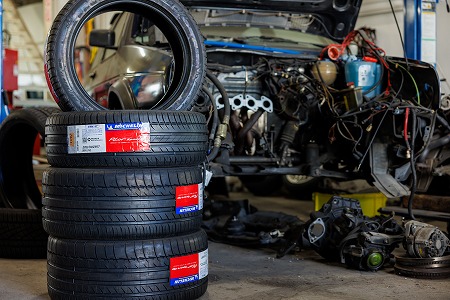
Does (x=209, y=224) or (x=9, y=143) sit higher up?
(x=9, y=143)

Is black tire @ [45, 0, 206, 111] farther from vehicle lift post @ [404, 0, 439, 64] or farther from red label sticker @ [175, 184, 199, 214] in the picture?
vehicle lift post @ [404, 0, 439, 64]

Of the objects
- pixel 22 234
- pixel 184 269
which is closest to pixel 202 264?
pixel 184 269

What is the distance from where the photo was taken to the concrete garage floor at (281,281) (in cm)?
304

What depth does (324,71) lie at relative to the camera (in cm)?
438

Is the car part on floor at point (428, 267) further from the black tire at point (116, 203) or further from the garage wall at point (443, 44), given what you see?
the garage wall at point (443, 44)

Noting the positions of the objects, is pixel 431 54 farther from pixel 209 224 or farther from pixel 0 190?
pixel 0 190

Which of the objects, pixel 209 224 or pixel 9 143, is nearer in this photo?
pixel 9 143

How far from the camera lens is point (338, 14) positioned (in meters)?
5.29

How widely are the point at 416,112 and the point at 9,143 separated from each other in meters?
2.81

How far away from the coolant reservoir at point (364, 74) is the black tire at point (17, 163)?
2.06m

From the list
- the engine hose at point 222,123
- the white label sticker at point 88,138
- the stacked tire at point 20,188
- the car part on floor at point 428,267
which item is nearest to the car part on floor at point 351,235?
the car part on floor at point 428,267

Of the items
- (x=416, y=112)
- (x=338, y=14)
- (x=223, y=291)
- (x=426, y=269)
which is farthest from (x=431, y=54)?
(x=223, y=291)

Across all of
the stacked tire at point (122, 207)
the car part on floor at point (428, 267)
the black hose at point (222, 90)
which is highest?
Result: the black hose at point (222, 90)

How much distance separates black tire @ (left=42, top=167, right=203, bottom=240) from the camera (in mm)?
2668
